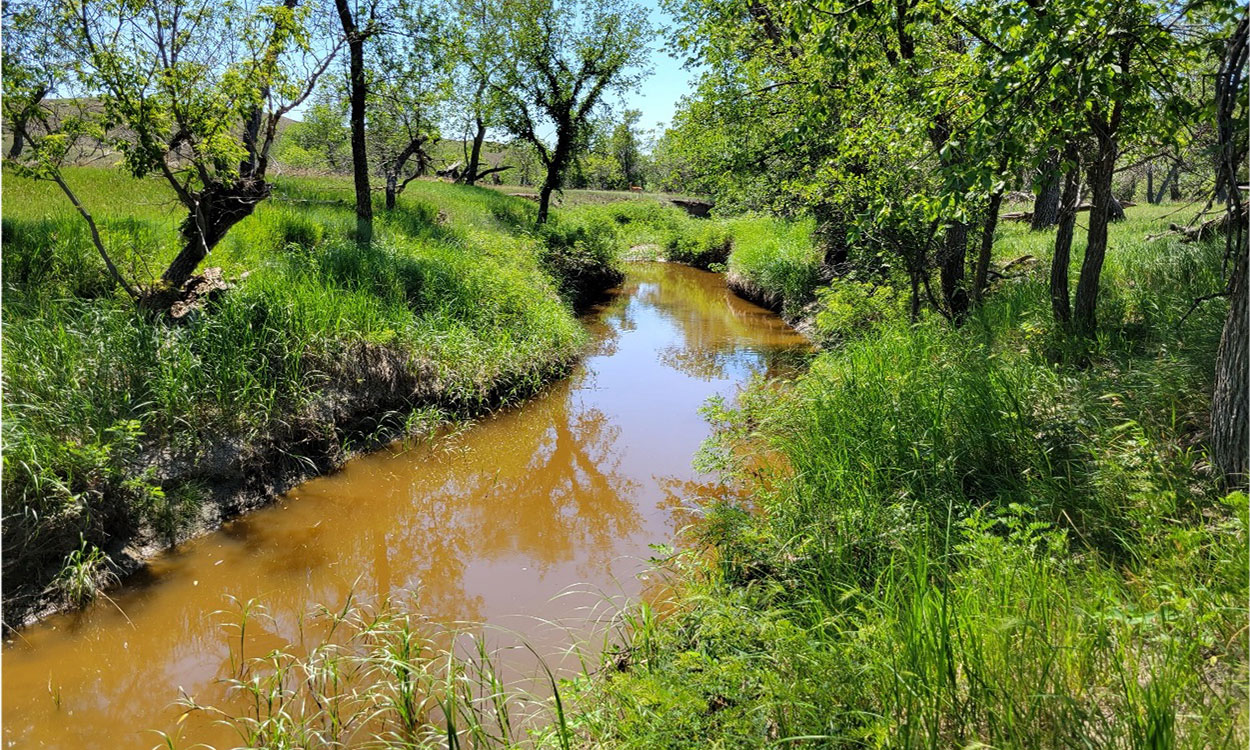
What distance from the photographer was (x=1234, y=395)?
299 cm

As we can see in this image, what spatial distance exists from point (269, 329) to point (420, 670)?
14.2ft

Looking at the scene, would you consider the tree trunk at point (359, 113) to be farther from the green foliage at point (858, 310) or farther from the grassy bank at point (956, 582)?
the grassy bank at point (956, 582)

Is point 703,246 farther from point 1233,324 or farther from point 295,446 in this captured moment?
point 1233,324

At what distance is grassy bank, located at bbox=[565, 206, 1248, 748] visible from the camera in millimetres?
2172

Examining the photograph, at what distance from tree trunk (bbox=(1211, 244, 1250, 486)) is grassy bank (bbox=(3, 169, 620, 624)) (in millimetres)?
6527

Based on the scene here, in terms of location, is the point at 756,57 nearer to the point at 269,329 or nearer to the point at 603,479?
the point at 603,479

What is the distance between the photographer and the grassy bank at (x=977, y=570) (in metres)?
2.17

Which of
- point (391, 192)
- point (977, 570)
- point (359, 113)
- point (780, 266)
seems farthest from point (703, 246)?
point (977, 570)

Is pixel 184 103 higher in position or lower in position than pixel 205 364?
higher

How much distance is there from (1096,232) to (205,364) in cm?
768

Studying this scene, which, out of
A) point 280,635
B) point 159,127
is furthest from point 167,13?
point 280,635

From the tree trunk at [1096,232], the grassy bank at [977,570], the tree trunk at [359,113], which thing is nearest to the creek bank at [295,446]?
the grassy bank at [977,570]

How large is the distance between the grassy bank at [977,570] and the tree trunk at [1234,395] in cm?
16

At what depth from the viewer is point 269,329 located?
21.1ft
